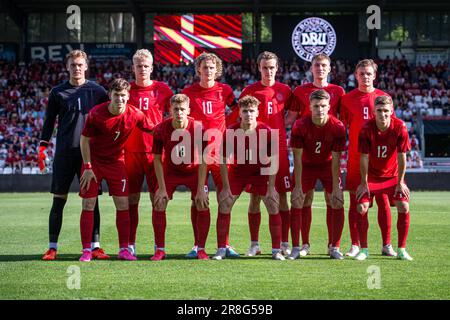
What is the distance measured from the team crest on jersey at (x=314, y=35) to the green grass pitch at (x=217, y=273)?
77.5 feet

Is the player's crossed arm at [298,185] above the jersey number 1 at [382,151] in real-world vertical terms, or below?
below

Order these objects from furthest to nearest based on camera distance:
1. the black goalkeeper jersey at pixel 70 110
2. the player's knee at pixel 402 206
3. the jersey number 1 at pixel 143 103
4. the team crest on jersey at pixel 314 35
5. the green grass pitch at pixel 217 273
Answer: the team crest on jersey at pixel 314 35, the jersey number 1 at pixel 143 103, the black goalkeeper jersey at pixel 70 110, the player's knee at pixel 402 206, the green grass pitch at pixel 217 273

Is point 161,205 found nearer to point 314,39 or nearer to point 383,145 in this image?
point 383,145

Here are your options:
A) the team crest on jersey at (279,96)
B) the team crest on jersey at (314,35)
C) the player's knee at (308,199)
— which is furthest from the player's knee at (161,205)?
the team crest on jersey at (314,35)

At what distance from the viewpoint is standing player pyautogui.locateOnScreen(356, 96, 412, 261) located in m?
7.98

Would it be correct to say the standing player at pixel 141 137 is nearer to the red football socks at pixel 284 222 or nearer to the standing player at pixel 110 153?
the standing player at pixel 110 153

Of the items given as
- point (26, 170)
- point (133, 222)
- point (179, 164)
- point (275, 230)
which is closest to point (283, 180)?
point (275, 230)

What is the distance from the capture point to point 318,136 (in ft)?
26.9

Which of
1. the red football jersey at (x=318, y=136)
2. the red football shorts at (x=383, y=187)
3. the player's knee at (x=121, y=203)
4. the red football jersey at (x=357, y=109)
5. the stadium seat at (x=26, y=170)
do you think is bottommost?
the stadium seat at (x=26, y=170)

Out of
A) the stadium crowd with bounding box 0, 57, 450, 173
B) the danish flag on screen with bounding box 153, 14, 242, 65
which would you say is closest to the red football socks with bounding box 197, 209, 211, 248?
the stadium crowd with bounding box 0, 57, 450, 173

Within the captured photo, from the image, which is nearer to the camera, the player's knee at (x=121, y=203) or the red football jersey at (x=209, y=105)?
the player's knee at (x=121, y=203)

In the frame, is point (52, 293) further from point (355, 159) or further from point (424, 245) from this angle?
point (424, 245)

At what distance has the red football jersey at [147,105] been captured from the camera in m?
8.34

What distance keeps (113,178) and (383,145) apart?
9.34 ft
